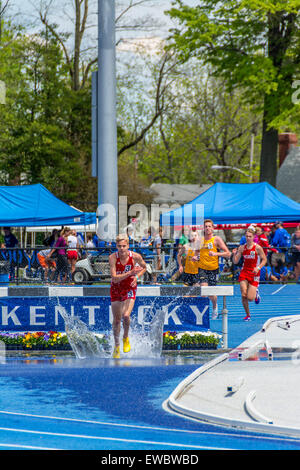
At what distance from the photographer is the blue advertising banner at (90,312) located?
41.7 feet

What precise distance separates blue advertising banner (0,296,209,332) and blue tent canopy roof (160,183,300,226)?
12.4 metres

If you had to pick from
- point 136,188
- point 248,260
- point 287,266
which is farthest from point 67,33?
point 248,260

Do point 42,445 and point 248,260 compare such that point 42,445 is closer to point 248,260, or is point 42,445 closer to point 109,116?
point 248,260

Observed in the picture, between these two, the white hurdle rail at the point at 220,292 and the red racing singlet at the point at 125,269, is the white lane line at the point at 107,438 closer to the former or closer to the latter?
the red racing singlet at the point at 125,269

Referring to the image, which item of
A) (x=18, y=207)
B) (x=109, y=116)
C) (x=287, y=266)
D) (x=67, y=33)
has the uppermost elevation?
(x=67, y=33)

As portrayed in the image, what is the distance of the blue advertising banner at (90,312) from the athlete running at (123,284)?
0.79m

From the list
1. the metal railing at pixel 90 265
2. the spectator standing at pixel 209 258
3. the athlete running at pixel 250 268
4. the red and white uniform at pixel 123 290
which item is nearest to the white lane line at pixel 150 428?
the red and white uniform at pixel 123 290

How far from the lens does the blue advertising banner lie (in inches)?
501

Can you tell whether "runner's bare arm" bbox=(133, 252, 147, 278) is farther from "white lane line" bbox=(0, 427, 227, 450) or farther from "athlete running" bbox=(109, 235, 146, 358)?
"white lane line" bbox=(0, 427, 227, 450)

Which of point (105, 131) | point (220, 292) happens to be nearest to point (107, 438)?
point (220, 292)

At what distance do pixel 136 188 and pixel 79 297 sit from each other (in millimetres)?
49193

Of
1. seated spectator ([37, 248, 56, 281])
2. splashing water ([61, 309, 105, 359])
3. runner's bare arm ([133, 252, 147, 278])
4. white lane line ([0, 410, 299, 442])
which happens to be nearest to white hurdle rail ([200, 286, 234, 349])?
runner's bare arm ([133, 252, 147, 278])

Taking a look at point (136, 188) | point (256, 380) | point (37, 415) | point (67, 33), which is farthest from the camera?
point (136, 188)

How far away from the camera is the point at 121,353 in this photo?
40.1ft
